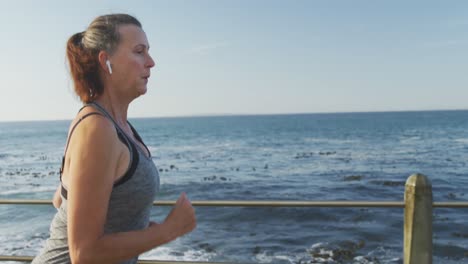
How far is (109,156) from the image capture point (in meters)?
1.24

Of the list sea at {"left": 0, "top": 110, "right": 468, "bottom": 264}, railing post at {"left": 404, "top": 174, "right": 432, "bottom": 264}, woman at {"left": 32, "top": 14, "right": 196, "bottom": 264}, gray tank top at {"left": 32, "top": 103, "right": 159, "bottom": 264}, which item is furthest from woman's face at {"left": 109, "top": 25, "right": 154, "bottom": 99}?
sea at {"left": 0, "top": 110, "right": 468, "bottom": 264}

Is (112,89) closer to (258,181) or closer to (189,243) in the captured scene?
(189,243)

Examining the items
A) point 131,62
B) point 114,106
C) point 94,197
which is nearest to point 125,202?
point 94,197

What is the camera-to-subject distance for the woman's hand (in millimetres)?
1411

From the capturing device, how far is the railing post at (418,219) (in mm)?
2668

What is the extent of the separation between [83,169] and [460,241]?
54.6 feet

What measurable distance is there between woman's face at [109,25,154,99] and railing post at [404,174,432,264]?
1876 mm

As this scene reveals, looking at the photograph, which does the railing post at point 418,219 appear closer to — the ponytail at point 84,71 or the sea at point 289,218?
the ponytail at point 84,71

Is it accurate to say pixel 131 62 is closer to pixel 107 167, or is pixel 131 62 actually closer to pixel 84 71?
pixel 84 71

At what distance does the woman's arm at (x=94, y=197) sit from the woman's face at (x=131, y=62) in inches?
8.1

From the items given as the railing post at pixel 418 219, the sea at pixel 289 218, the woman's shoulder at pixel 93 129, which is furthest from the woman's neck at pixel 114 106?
the sea at pixel 289 218

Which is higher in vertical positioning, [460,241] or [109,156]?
[109,156]

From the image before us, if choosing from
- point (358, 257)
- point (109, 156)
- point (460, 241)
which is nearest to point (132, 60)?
point (109, 156)

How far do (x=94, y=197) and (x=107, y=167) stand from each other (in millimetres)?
89
